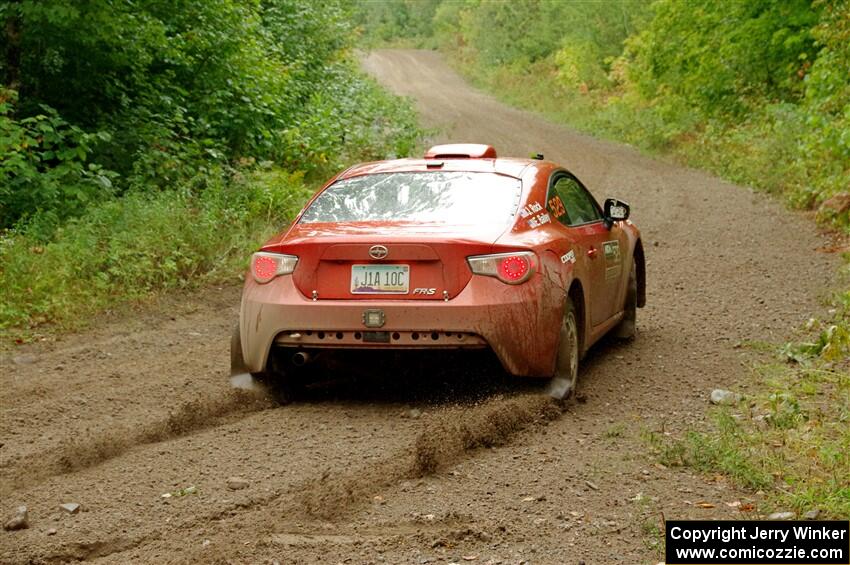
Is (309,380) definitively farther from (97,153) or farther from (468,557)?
(97,153)

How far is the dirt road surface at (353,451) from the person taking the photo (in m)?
4.56

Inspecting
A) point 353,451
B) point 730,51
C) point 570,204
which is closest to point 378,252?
point 353,451

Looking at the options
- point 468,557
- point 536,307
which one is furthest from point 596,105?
point 468,557

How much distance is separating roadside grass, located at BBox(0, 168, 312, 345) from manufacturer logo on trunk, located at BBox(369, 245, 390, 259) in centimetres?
408

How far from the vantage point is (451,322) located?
6.45 meters

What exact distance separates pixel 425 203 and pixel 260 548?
10.7 ft

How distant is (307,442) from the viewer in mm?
6094

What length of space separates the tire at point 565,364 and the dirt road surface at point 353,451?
13 cm

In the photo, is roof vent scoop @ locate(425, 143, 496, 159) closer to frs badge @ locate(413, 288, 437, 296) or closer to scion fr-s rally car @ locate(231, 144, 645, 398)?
scion fr-s rally car @ locate(231, 144, 645, 398)

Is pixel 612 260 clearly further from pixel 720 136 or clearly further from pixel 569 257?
pixel 720 136

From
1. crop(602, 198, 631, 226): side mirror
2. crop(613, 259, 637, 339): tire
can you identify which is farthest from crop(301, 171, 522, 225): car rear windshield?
crop(613, 259, 637, 339): tire

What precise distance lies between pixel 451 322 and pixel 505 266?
461 mm

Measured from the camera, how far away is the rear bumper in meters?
6.46

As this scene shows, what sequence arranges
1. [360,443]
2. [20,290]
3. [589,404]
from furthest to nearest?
[20,290]
[589,404]
[360,443]
